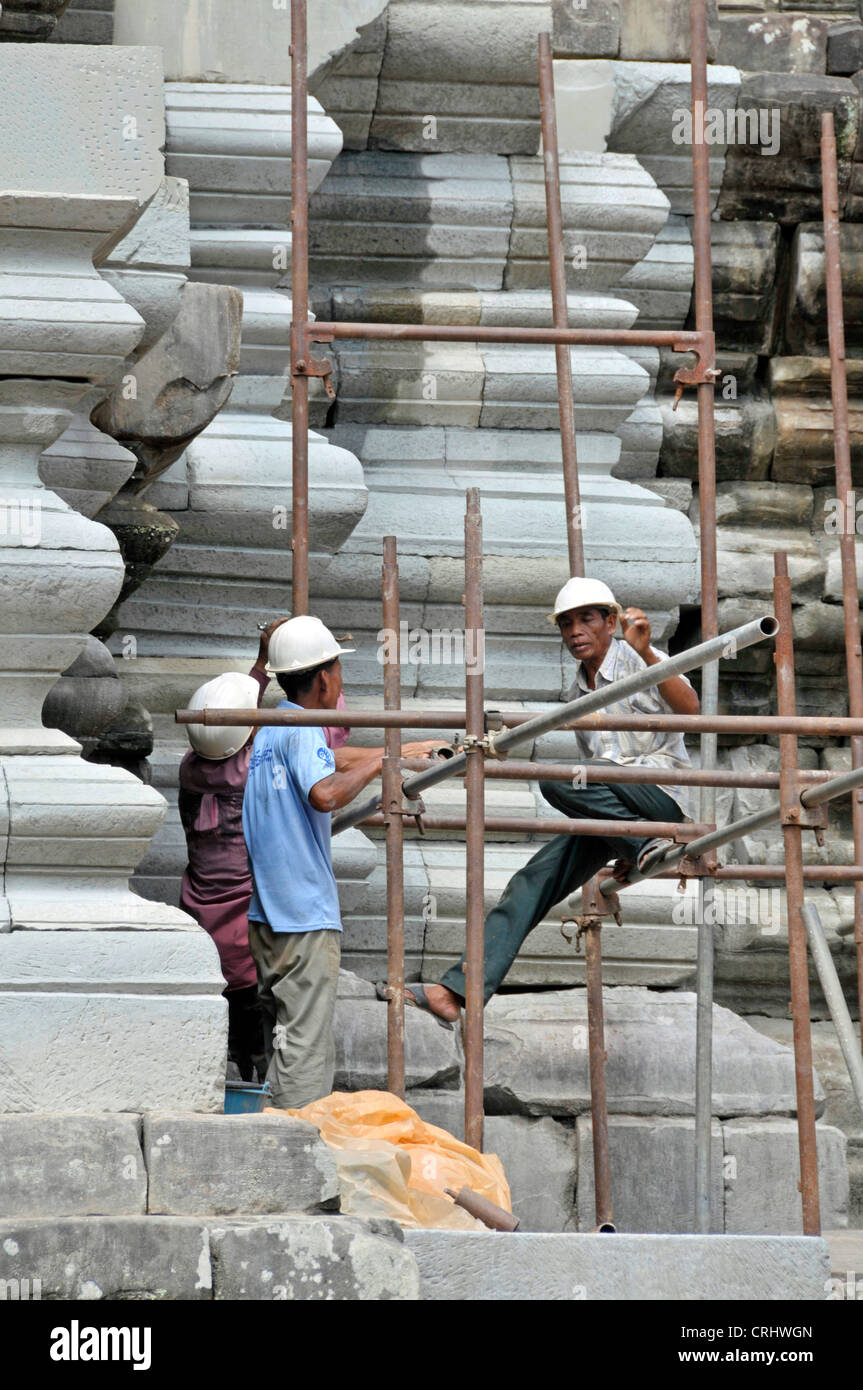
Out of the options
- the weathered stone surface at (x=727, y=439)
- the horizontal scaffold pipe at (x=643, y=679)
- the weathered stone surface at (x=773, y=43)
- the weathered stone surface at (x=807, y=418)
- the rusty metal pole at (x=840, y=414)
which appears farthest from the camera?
the weathered stone surface at (x=773, y=43)

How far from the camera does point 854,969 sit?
28.0ft

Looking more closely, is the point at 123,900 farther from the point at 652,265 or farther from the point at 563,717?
the point at 652,265

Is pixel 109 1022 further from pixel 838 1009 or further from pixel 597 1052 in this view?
pixel 597 1052

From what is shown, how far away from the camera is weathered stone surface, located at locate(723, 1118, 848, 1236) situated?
22.7 ft

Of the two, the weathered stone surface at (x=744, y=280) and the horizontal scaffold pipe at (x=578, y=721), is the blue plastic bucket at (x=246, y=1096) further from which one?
the weathered stone surface at (x=744, y=280)

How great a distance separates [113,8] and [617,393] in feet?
7.65

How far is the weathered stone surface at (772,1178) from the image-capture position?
693 cm

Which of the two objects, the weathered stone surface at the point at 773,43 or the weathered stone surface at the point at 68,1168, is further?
the weathered stone surface at the point at 773,43

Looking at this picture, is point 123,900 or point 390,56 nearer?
point 123,900

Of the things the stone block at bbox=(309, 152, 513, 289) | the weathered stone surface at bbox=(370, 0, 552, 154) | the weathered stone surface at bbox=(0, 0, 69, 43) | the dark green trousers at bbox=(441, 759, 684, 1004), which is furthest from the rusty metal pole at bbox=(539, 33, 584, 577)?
the weathered stone surface at bbox=(0, 0, 69, 43)

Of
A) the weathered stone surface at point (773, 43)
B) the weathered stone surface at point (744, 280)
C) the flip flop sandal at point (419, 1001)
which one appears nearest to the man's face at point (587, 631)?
the flip flop sandal at point (419, 1001)

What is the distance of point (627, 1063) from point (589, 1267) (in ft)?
8.92

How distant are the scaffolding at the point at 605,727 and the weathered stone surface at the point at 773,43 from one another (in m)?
1.00

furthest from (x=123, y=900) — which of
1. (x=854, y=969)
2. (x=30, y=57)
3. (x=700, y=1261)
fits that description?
(x=854, y=969)
